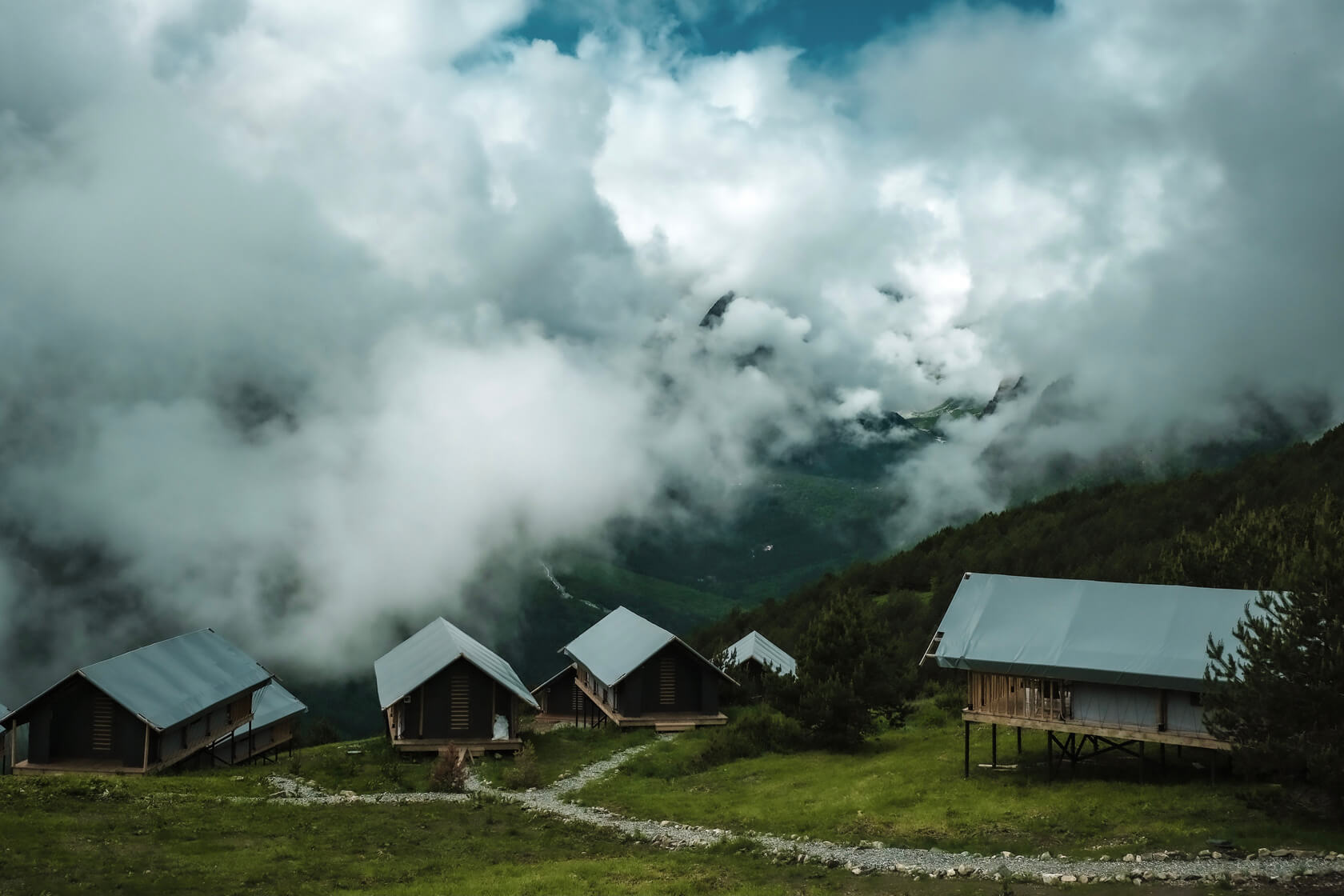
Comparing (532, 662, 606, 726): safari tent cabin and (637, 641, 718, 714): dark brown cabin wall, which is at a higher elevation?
(637, 641, 718, 714): dark brown cabin wall

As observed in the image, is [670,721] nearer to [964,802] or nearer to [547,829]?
[547,829]

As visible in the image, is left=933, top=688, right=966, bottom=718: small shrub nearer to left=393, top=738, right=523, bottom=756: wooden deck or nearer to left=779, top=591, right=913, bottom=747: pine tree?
left=779, top=591, right=913, bottom=747: pine tree

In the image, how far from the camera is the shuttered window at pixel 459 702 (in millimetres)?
47875

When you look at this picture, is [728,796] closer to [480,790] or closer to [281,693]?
[480,790]

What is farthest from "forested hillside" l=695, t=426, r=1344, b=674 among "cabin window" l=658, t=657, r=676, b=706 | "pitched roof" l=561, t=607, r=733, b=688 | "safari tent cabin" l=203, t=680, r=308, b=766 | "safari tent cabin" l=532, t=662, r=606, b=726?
"safari tent cabin" l=203, t=680, r=308, b=766

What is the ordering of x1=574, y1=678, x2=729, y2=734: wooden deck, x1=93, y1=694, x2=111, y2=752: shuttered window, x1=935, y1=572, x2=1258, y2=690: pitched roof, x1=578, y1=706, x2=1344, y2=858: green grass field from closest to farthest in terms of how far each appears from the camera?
1. x1=578, y1=706, x2=1344, y2=858: green grass field
2. x1=935, y1=572, x2=1258, y2=690: pitched roof
3. x1=93, y1=694, x2=111, y2=752: shuttered window
4. x1=574, y1=678, x2=729, y2=734: wooden deck

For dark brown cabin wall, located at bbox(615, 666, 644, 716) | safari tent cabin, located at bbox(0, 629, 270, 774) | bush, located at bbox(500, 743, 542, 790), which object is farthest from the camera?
dark brown cabin wall, located at bbox(615, 666, 644, 716)

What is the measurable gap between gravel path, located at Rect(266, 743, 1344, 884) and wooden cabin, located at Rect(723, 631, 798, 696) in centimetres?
2848

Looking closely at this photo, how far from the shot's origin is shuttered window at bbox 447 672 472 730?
47.9 m

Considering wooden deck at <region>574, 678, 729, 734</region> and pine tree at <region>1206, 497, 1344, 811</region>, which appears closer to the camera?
pine tree at <region>1206, 497, 1344, 811</region>

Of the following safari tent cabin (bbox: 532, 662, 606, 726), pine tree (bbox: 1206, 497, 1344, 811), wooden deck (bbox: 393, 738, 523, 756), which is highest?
pine tree (bbox: 1206, 497, 1344, 811)

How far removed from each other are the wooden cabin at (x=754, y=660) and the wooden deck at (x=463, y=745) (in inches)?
692

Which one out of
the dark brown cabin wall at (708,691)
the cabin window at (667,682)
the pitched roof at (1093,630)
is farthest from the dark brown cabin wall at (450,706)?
the pitched roof at (1093,630)

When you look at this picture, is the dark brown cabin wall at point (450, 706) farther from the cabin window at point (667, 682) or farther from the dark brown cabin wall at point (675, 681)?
the cabin window at point (667, 682)
